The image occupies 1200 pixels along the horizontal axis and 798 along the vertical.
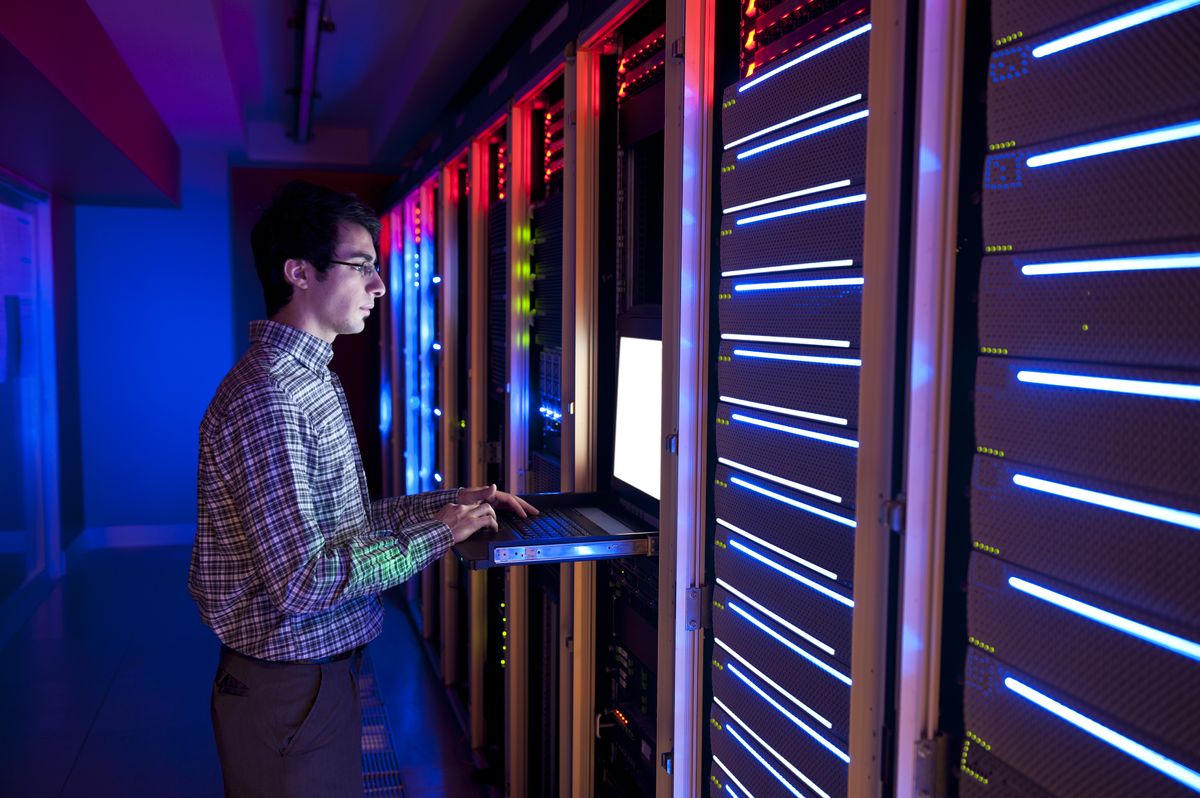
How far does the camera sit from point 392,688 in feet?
15.4

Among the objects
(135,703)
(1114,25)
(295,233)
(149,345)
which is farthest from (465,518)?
(149,345)

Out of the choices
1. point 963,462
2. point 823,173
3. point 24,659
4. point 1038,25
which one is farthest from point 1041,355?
point 24,659

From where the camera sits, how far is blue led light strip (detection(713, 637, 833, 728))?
139 cm

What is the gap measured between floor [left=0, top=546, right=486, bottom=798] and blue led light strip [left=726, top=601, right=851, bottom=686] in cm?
236

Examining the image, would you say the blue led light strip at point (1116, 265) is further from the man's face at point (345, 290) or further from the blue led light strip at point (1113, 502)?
the man's face at point (345, 290)

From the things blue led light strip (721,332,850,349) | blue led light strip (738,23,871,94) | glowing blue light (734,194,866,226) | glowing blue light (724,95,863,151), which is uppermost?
blue led light strip (738,23,871,94)

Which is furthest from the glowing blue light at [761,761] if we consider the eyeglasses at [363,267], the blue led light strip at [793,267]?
the eyeglasses at [363,267]

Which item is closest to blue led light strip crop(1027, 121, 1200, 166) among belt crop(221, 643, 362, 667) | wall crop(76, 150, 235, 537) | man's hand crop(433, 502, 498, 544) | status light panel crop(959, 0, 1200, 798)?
status light panel crop(959, 0, 1200, 798)

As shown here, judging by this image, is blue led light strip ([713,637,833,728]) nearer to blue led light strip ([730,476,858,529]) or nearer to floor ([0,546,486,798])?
blue led light strip ([730,476,858,529])

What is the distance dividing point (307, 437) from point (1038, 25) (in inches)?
49.9

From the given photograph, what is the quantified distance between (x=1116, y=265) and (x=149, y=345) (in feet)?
26.4

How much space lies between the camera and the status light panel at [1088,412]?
0.82 metres

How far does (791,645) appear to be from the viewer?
57.6 inches

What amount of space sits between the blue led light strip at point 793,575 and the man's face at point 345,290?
823mm
